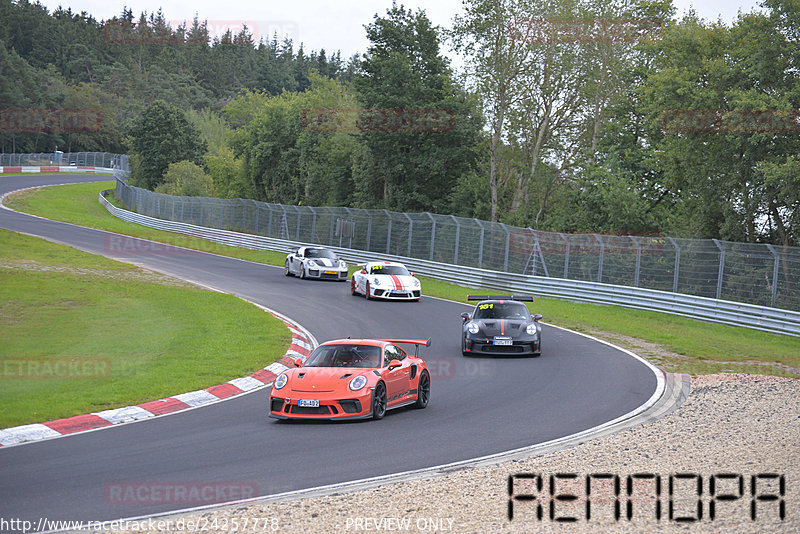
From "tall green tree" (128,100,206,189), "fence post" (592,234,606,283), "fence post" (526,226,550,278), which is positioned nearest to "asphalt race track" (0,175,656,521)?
"fence post" (592,234,606,283)

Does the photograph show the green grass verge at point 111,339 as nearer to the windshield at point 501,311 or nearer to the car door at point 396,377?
the car door at point 396,377

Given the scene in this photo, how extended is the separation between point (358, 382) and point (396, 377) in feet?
2.96

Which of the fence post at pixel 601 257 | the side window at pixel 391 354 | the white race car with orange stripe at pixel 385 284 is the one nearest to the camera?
the side window at pixel 391 354

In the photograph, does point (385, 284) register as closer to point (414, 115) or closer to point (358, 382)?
point (358, 382)

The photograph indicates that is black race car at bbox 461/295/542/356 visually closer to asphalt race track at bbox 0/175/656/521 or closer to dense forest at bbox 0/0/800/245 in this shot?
asphalt race track at bbox 0/175/656/521

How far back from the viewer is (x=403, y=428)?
452 inches

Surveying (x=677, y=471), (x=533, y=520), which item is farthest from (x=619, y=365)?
(x=533, y=520)

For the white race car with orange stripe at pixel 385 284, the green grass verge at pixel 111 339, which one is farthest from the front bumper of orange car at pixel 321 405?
the white race car with orange stripe at pixel 385 284

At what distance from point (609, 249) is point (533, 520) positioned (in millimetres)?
23648

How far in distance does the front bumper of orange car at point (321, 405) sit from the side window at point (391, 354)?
3.47ft

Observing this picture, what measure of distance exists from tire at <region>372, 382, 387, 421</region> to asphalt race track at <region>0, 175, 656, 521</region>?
13 centimetres

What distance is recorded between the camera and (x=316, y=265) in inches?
1405

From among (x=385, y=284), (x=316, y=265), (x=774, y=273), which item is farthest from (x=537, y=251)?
(x=774, y=273)

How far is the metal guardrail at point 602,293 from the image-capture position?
78.4 feet
